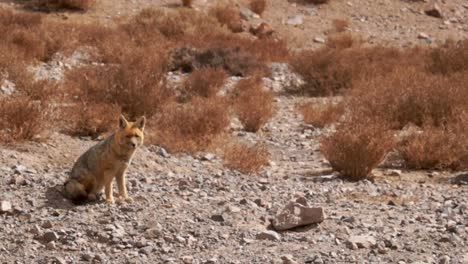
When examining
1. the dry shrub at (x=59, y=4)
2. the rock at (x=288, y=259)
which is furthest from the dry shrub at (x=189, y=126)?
the dry shrub at (x=59, y=4)

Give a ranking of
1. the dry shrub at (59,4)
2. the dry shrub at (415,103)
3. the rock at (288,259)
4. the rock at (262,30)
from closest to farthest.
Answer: the rock at (288,259), the dry shrub at (415,103), the dry shrub at (59,4), the rock at (262,30)

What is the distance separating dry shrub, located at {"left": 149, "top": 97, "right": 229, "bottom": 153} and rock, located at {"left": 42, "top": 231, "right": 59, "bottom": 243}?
156 inches

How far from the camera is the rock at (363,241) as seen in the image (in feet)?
25.0

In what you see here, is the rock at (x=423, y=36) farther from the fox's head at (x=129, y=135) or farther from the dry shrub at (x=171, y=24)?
the fox's head at (x=129, y=135)

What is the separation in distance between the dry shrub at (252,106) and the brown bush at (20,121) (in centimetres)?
368

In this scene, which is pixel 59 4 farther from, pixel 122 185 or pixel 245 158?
pixel 122 185

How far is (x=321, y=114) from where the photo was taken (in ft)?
48.5

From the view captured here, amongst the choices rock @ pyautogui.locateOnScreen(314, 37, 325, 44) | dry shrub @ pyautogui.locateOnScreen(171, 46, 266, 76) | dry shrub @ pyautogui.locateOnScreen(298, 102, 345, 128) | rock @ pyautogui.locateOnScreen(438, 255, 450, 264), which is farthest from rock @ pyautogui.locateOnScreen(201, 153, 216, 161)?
rock @ pyautogui.locateOnScreen(314, 37, 325, 44)

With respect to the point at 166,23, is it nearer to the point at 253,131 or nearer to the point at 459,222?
the point at 253,131

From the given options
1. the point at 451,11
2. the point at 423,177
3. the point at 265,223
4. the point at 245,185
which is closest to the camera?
the point at 265,223

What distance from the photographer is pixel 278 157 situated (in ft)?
40.3

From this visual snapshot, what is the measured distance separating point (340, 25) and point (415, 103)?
A: 13.3 metres

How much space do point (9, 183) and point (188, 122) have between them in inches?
153

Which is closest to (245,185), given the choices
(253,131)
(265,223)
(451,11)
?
(265,223)
